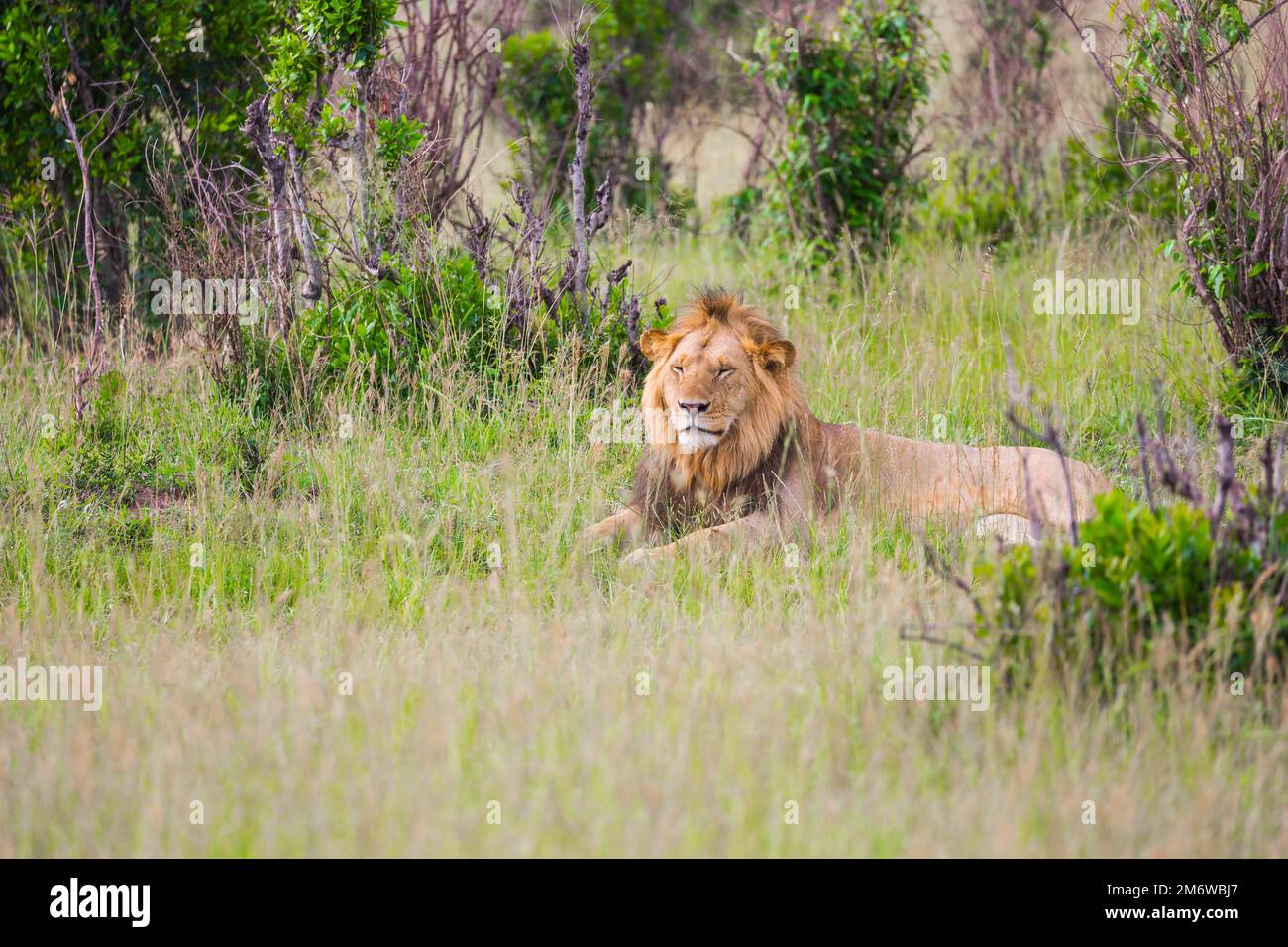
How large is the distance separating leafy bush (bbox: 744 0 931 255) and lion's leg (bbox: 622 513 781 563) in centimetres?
401

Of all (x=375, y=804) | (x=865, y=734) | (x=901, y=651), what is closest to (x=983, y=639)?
(x=901, y=651)

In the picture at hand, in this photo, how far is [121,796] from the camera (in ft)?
11.9

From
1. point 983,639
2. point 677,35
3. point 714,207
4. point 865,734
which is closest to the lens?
point 865,734

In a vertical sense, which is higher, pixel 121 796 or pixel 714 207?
pixel 714 207

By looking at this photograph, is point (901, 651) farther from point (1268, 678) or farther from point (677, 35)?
point (677, 35)

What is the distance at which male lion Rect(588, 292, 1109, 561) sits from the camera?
586cm

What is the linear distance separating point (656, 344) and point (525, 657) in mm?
1897

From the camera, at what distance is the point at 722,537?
5.75 m

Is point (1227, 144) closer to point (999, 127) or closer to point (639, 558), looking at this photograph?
point (639, 558)

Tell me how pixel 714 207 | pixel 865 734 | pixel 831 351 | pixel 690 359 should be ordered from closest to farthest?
pixel 865 734, pixel 690 359, pixel 831 351, pixel 714 207

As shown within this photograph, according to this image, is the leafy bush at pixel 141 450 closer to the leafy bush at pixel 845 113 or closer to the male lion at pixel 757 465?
the male lion at pixel 757 465

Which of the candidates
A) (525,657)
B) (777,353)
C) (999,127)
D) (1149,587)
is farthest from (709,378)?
(999,127)

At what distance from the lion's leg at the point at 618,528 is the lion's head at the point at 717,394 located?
225mm
